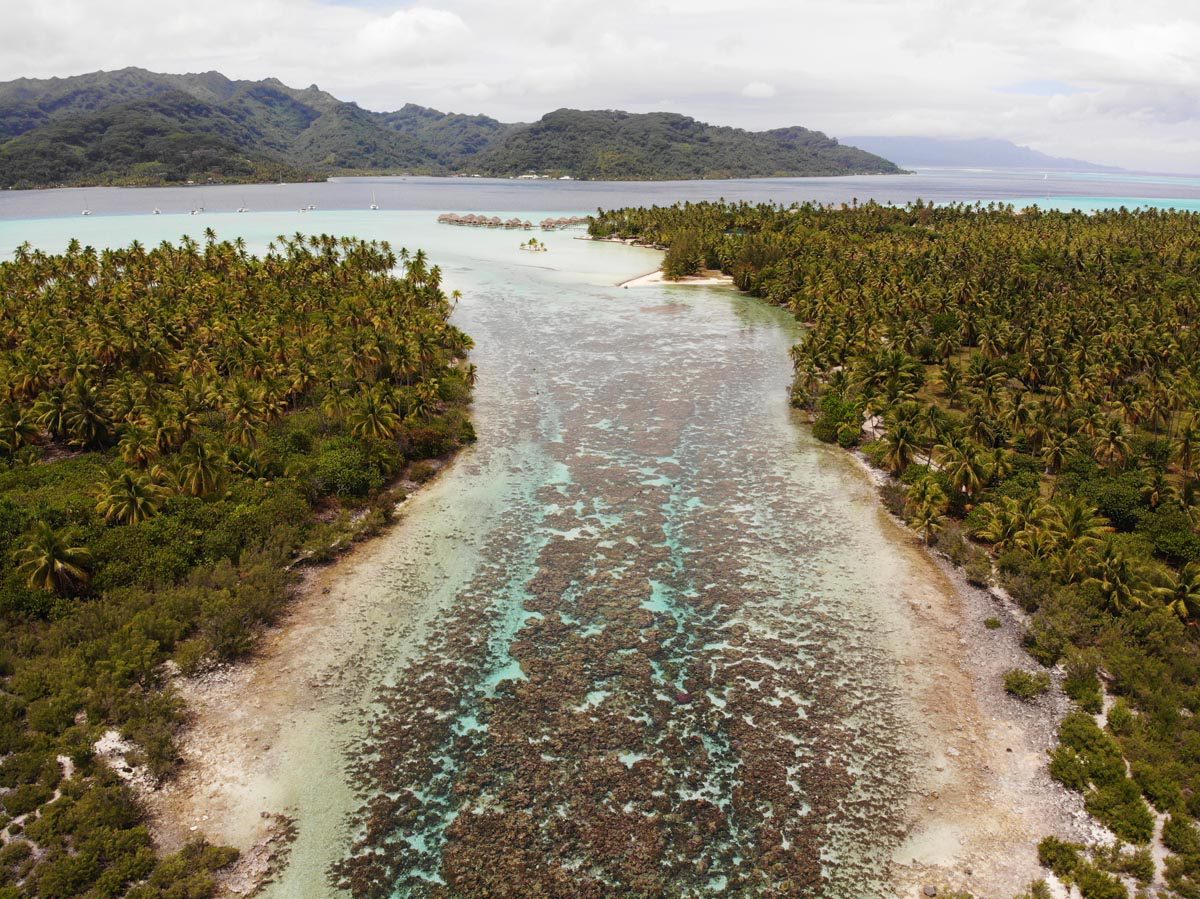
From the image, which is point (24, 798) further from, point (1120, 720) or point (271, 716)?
point (1120, 720)

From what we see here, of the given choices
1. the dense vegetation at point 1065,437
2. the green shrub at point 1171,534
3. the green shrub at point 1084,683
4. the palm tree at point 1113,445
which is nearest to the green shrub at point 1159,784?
the dense vegetation at point 1065,437

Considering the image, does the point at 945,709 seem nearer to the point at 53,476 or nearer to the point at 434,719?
the point at 434,719

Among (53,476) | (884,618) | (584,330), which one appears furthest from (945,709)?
(584,330)

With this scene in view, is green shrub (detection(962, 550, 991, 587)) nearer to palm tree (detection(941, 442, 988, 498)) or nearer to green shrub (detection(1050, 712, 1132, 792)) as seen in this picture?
palm tree (detection(941, 442, 988, 498))

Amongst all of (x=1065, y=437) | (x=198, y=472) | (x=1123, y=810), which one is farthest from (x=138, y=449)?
(x=1065, y=437)

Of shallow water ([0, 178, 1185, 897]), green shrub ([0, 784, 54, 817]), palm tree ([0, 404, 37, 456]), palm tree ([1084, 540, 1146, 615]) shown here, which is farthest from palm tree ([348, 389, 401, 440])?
palm tree ([1084, 540, 1146, 615])

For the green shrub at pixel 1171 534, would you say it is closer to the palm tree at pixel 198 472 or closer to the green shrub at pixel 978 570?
the green shrub at pixel 978 570
